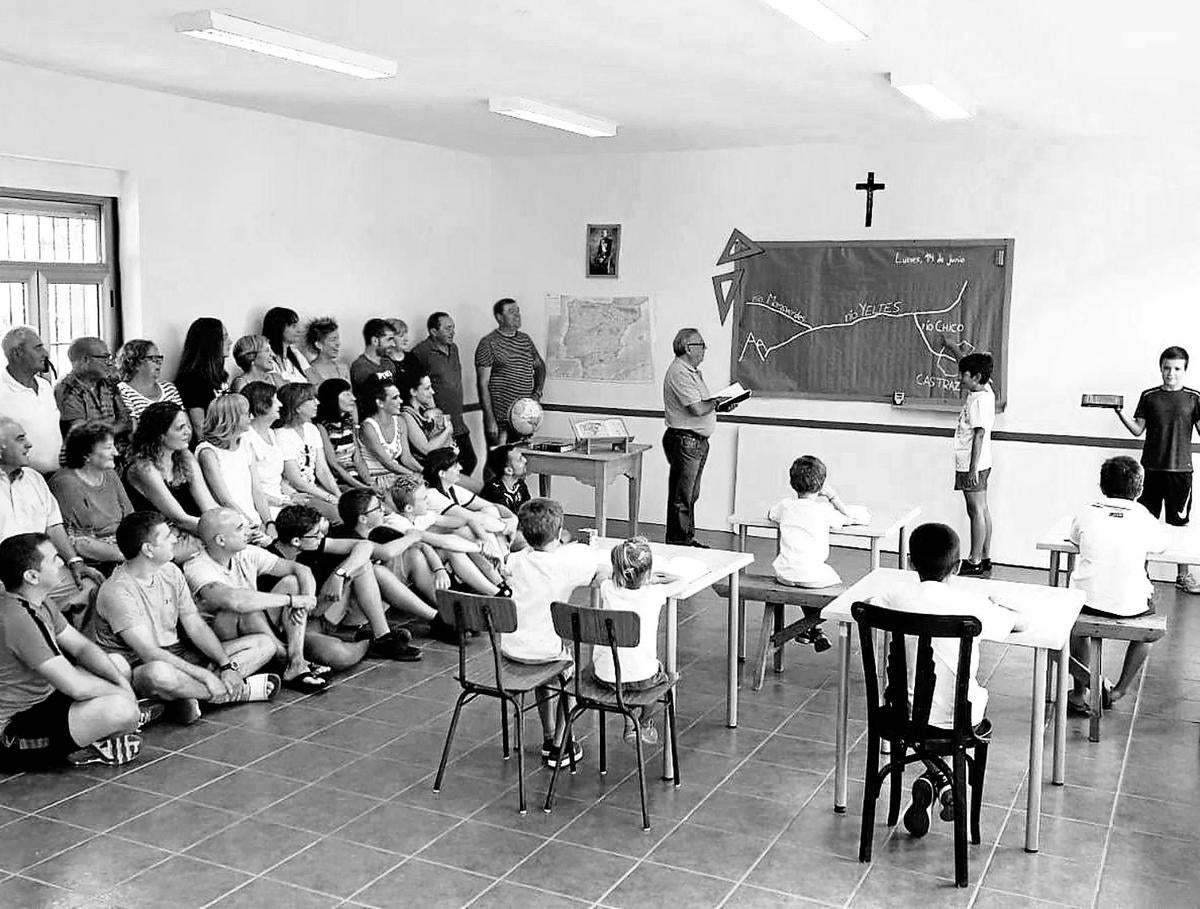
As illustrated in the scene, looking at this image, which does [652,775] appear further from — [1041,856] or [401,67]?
[401,67]

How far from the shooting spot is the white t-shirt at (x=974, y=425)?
8398 millimetres

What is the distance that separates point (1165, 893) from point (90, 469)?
4686mm

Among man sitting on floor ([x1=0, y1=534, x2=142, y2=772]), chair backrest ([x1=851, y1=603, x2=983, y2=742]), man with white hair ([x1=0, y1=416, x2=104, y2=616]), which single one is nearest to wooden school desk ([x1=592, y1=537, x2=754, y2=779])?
chair backrest ([x1=851, y1=603, x2=983, y2=742])

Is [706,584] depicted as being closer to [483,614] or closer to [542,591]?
[542,591]

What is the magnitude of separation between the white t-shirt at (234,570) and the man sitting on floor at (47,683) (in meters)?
0.69

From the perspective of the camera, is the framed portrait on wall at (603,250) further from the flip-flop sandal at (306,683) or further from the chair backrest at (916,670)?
the chair backrest at (916,670)

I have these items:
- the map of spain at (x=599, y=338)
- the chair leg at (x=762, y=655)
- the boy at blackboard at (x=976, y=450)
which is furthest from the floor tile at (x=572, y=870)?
the map of spain at (x=599, y=338)

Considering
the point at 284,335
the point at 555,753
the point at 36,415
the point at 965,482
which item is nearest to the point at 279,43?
the point at 36,415

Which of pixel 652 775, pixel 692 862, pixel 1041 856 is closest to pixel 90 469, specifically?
pixel 652 775

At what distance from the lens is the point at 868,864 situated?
165 inches

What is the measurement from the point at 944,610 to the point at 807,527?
182cm

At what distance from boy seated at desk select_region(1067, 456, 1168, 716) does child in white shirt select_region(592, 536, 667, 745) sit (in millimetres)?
1940

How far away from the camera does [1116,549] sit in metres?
5.30

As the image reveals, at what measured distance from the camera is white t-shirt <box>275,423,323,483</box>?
23.9 feet
